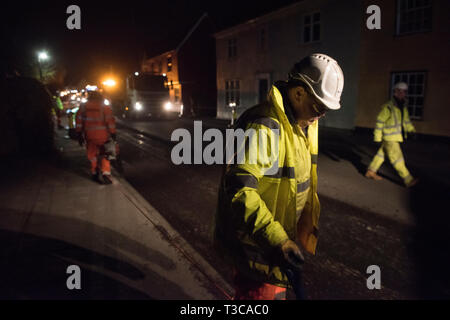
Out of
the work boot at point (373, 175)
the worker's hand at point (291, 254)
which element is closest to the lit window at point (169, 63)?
the work boot at point (373, 175)

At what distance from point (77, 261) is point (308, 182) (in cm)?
287

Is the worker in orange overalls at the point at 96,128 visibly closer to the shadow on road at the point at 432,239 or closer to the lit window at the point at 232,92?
the shadow on road at the point at 432,239

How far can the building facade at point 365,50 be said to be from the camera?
12422mm

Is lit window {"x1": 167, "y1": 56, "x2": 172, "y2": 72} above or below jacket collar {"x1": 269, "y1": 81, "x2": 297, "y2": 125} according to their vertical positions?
above

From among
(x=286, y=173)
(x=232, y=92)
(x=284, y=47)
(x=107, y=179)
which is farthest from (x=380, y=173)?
(x=232, y=92)

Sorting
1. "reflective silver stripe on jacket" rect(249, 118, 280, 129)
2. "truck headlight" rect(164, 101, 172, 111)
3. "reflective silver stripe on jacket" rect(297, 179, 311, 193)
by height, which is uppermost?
"truck headlight" rect(164, 101, 172, 111)

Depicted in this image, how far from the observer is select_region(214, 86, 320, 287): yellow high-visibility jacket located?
1.60 metres

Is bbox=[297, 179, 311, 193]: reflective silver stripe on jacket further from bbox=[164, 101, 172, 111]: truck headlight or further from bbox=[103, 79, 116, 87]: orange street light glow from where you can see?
bbox=[103, 79, 116, 87]: orange street light glow

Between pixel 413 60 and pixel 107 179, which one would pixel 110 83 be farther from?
pixel 413 60

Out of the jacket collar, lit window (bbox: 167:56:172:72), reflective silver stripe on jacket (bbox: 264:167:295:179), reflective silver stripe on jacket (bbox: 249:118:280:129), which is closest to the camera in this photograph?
reflective silver stripe on jacket (bbox: 249:118:280:129)

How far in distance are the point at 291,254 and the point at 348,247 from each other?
2901 millimetres

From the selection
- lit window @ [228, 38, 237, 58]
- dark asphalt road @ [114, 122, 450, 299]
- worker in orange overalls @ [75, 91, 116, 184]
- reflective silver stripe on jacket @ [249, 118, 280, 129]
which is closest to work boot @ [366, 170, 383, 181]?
dark asphalt road @ [114, 122, 450, 299]

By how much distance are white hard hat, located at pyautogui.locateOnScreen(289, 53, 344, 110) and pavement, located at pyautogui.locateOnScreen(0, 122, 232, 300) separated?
7.02 feet
